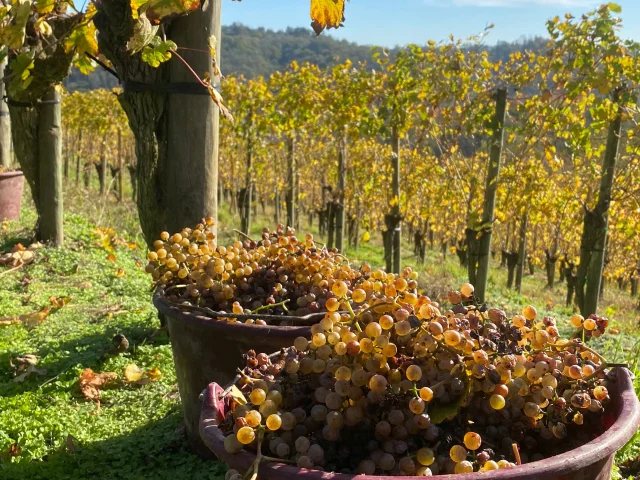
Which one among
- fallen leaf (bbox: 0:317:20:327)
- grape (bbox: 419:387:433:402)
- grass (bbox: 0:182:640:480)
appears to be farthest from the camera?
fallen leaf (bbox: 0:317:20:327)

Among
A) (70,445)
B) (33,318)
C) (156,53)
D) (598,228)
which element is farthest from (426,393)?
(598,228)

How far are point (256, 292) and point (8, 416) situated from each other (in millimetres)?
1517

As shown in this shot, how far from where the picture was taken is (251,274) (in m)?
2.49

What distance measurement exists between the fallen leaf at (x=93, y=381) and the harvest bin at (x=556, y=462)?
225cm

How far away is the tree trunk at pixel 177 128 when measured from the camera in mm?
3416

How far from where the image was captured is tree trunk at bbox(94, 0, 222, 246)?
134 inches

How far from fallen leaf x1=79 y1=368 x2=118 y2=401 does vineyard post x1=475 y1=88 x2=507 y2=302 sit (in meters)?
3.35

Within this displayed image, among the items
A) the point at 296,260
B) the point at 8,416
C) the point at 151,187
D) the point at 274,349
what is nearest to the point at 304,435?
the point at 274,349

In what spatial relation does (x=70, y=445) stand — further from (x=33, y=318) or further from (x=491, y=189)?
(x=491, y=189)

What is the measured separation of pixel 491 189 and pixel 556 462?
15.3 feet

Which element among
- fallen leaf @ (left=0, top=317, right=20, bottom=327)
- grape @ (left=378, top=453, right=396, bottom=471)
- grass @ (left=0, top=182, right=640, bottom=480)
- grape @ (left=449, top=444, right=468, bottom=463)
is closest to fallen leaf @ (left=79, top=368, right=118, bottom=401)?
grass @ (left=0, top=182, right=640, bottom=480)

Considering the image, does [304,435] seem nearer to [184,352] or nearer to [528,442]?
[528,442]

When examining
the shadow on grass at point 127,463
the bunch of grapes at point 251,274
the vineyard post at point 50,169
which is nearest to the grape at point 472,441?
the bunch of grapes at point 251,274

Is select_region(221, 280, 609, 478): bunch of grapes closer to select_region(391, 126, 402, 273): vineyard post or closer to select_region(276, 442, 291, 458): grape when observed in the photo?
select_region(276, 442, 291, 458): grape
